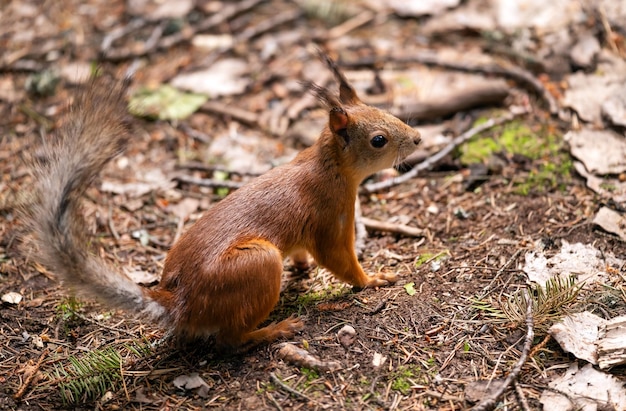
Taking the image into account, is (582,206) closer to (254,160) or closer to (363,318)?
(363,318)

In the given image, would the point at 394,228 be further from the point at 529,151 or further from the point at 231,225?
the point at 231,225

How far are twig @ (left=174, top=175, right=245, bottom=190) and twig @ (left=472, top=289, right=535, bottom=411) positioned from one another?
7.85 ft

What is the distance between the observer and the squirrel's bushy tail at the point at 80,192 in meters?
2.94

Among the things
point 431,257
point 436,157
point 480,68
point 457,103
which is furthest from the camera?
point 480,68

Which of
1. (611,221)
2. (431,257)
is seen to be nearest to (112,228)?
(431,257)

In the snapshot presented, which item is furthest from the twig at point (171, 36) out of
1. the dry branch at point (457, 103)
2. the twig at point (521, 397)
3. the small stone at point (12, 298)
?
the twig at point (521, 397)

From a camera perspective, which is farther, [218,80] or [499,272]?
[218,80]

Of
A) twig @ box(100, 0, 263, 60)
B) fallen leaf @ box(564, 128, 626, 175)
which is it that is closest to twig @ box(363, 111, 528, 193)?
→ fallen leaf @ box(564, 128, 626, 175)

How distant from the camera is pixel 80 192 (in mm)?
2977

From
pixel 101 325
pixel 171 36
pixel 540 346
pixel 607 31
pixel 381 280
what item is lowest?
pixel 101 325

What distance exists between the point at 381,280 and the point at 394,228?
62cm

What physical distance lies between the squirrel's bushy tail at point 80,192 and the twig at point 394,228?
1677 mm

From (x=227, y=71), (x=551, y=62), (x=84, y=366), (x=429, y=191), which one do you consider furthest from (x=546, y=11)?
(x=84, y=366)

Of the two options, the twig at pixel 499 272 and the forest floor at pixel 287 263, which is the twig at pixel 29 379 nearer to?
the forest floor at pixel 287 263
